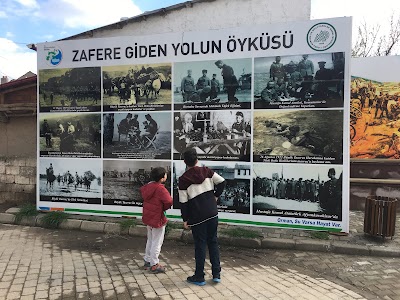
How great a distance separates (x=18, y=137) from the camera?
9492 millimetres

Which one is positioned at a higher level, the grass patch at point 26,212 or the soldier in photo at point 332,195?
the soldier in photo at point 332,195

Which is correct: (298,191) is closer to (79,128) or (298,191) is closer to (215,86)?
(215,86)

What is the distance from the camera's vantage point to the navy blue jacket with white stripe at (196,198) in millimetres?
4605

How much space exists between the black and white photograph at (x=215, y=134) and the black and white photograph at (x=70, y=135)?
6.20ft

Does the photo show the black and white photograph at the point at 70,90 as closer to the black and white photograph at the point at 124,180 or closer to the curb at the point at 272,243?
the black and white photograph at the point at 124,180

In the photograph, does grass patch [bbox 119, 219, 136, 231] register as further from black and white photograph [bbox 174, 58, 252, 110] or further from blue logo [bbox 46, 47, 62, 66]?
blue logo [bbox 46, 47, 62, 66]

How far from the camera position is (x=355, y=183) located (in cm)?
930

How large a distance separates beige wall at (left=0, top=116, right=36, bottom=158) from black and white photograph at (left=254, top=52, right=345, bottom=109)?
6.01 m

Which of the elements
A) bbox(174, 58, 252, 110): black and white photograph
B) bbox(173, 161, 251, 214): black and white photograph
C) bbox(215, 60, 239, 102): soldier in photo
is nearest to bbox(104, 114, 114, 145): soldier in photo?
bbox(174, 58, 252, 110): black and white photograph

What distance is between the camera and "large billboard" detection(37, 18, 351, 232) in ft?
Result: 21.7

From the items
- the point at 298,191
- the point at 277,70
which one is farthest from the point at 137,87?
the point at 298,191

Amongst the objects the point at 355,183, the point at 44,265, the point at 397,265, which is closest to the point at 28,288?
the point at 44,265

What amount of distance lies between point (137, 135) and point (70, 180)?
194 cm

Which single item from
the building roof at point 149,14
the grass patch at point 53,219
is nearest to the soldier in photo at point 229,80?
the grass patch at point 53,219
